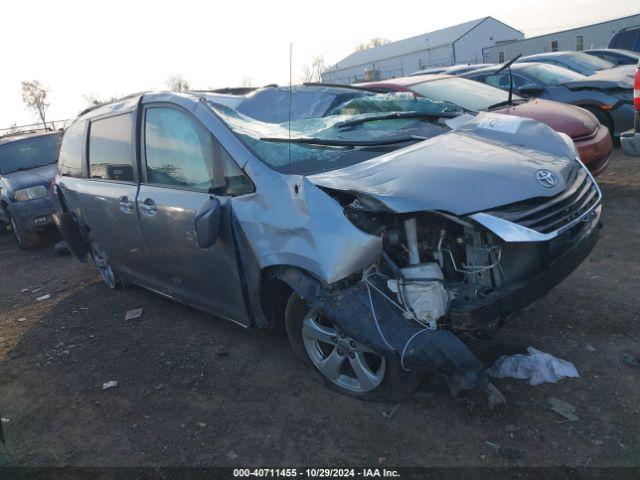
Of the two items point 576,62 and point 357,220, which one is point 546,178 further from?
point 576,62

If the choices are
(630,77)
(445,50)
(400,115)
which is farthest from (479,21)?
(400,115)

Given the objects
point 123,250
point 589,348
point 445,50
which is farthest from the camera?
point 445,50

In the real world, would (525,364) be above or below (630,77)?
below

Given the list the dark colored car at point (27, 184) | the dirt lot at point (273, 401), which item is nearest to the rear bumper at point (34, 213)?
the dark colored car at point (27, 184)

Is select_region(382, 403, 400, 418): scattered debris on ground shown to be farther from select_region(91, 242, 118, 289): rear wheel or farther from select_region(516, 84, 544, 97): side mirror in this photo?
select_region(516, 84, 544, 97): side mirror

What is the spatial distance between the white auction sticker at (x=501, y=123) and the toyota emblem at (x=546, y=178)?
28.6 inches

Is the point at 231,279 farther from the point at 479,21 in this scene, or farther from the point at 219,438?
the point at 479,21

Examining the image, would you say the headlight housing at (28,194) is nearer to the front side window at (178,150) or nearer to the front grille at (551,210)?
the front side window at (178,150)

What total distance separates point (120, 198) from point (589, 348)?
11.7 ft

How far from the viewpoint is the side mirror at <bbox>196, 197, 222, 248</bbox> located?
308 centimetres

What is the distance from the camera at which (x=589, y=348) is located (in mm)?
3160

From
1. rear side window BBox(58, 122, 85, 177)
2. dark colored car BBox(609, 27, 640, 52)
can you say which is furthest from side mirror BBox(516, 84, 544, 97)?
dark colored car BBox(609, 27, 640, 52)

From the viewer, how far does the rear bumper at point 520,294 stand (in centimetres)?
252

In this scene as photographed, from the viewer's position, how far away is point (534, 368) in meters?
2.95
